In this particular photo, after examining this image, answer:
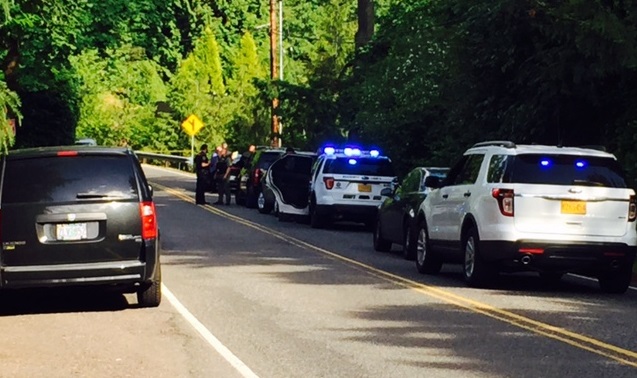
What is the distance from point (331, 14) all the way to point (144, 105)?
44.0 feet

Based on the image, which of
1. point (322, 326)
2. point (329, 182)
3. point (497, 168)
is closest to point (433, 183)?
point (497, 168)

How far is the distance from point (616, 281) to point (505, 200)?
70.3 inches

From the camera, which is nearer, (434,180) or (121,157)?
(121,157)

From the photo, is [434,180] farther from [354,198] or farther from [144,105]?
[144,105]

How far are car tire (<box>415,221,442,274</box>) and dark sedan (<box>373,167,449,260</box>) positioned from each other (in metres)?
0.98

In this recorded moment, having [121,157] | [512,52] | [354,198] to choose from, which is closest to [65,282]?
[121,157]

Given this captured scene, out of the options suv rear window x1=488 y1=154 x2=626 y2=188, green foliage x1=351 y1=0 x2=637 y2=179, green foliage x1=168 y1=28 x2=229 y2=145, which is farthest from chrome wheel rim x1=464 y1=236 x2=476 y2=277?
green foliage x1=168 y1=28 x2=229 y2=145

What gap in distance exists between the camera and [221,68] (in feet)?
260

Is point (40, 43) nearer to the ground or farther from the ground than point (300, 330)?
farther from the ground

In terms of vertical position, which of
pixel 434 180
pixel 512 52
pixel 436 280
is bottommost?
pixel 436 280

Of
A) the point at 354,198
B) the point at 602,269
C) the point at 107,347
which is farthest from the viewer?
the point at 354,198

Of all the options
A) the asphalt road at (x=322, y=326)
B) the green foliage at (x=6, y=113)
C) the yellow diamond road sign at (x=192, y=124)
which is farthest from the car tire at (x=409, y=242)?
the yellow diamond road sign at (x=192, y=124)

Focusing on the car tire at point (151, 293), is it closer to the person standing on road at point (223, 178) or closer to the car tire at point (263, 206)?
the car tire at point (263, 206)

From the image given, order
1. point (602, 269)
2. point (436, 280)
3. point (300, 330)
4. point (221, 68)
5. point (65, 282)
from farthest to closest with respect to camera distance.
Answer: point (221, 68) → point (436, 280) → point (602, 269) → point (65, 282) → point (300, 330)
